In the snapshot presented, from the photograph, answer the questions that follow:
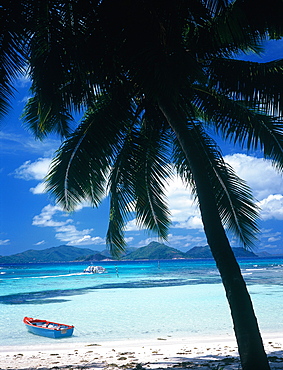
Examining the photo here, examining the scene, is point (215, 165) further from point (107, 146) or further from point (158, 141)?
point (107, 146)

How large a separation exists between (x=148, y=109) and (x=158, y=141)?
1.29 m

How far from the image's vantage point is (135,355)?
9.43m

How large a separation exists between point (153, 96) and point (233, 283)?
283cm

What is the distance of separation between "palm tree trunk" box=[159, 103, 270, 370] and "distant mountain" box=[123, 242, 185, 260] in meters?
170

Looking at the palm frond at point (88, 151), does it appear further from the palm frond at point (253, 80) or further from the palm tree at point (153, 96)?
the palm frond at point (253, 80)

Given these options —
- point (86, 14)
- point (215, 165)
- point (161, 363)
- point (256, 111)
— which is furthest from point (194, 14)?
point (161, 363)

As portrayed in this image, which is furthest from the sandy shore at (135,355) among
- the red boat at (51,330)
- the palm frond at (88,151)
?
the palm frond at (88,151)

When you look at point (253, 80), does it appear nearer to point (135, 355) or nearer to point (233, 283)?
point (233, 283)

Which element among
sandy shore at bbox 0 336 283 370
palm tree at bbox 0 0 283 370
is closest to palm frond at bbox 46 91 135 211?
palm tree at bbox 0 0 283 370

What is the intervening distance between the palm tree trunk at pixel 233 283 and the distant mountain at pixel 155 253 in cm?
17050

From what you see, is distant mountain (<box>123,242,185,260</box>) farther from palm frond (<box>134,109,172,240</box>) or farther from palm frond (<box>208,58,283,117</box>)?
palm frond (<box>208,58,283,117</box>)

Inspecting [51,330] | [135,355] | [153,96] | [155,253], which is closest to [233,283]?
[153,96]

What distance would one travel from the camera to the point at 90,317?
18.7 meters

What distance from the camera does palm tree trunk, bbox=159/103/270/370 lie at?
4.32 m
